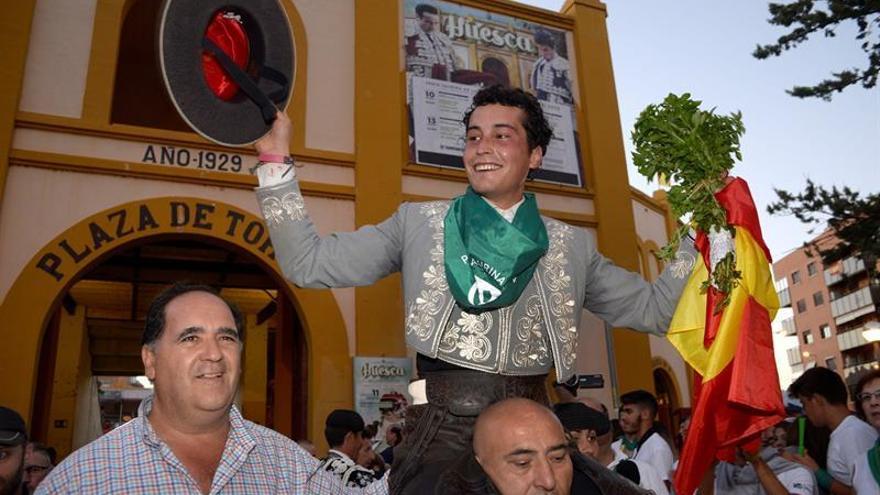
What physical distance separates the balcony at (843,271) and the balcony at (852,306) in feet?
4.16

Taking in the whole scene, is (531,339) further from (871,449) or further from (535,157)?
(871,449)

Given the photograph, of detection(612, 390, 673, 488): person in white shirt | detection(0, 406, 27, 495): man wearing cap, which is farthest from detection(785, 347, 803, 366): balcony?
detection(0, 406, 27, 495): man wearing cap

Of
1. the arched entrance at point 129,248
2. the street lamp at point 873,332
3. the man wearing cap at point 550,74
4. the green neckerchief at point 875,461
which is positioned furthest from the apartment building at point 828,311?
the green neckerchief at point 875,461

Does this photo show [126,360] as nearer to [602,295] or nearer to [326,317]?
[326,317]

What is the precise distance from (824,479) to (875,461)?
849mm

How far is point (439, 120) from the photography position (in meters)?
9.99

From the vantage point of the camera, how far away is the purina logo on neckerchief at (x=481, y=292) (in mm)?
2258

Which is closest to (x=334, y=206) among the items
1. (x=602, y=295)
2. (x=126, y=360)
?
(x=602, y=295)

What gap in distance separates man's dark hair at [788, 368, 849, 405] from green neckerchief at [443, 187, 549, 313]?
3725mm

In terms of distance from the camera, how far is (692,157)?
258cm

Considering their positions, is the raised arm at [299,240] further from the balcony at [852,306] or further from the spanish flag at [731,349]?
the balcony at [852,306]

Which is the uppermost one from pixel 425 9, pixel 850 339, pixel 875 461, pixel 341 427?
pixel 425 9

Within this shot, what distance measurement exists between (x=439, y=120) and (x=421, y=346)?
7977 mm

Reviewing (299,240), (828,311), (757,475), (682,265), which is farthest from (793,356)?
(299,240)
